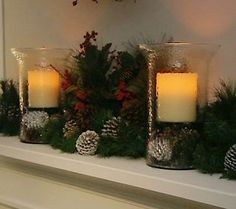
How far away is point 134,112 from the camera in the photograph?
901 millimetres

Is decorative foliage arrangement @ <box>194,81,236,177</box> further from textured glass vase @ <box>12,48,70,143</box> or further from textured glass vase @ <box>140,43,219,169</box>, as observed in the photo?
textured glass vase @ <box>12,48,70,143</box>

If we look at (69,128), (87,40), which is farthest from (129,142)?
(87,40)

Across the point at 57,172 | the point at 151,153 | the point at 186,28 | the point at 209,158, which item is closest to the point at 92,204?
the point at 57,172

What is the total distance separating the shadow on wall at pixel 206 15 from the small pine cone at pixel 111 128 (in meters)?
0.26

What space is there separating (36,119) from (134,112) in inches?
11.7

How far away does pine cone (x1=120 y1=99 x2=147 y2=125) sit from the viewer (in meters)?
0.90

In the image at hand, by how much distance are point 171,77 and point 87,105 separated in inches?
9.6

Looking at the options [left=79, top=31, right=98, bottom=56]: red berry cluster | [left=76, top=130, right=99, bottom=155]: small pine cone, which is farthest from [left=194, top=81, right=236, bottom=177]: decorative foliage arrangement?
[left=79, top=31, right=98, bottom=56]: red berry cluster

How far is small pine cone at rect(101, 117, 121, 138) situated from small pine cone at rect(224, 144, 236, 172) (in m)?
0.25

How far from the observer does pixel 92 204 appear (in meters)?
0.97

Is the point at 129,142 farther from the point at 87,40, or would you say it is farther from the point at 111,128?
the point at 87,40

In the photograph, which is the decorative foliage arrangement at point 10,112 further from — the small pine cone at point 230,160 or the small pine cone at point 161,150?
the small pine cone at point 230,160

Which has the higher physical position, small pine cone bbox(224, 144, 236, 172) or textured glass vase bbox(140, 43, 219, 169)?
textured glass vase bbox(140, 43, 219, 169)

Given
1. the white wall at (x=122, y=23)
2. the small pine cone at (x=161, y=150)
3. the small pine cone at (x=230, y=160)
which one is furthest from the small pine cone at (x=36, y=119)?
the small pine cone at (x=230, y=160)
